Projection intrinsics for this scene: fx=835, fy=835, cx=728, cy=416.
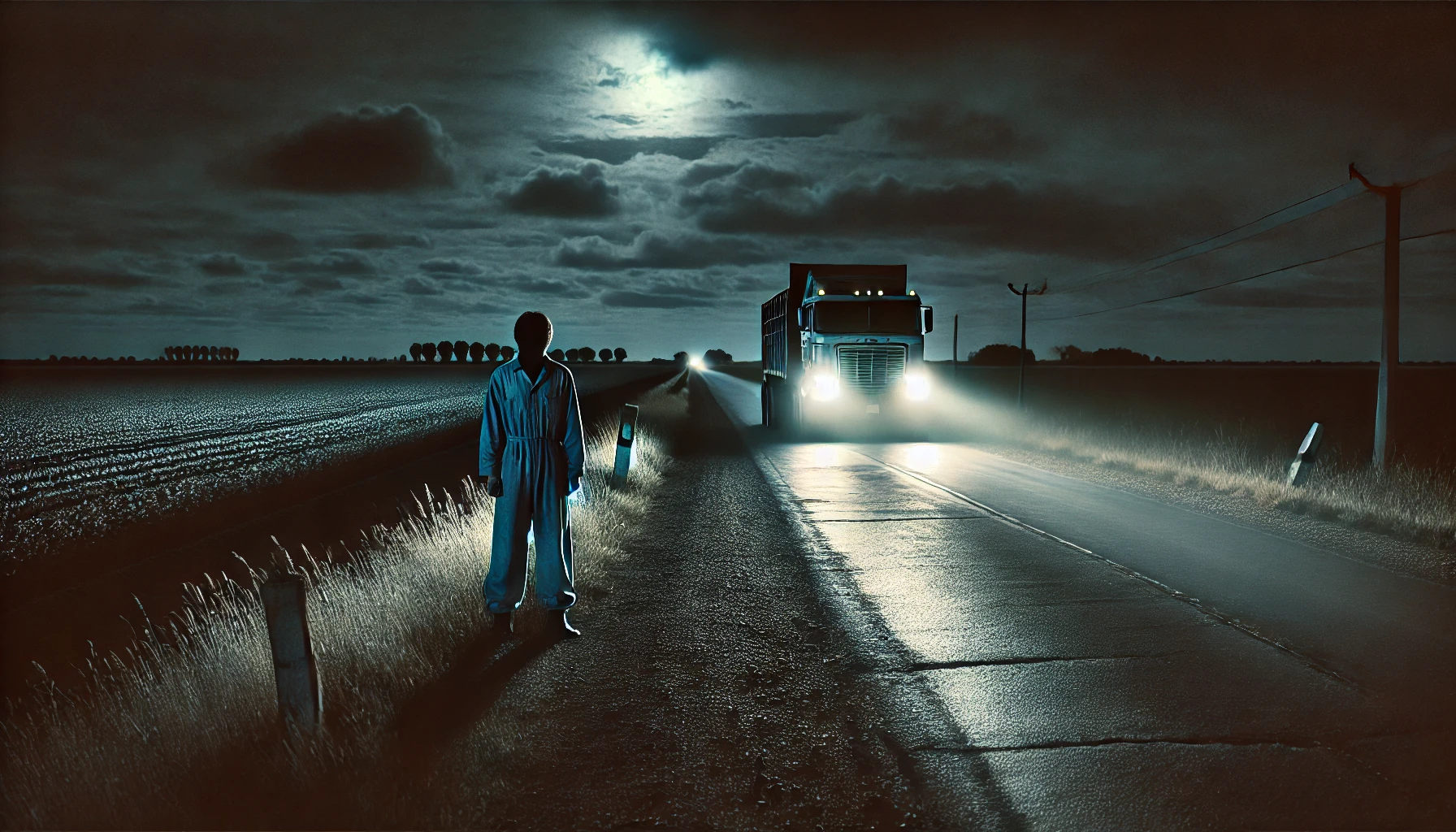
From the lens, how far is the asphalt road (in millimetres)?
3430

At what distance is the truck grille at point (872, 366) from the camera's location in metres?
20.0

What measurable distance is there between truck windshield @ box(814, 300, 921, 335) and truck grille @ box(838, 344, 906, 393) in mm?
428

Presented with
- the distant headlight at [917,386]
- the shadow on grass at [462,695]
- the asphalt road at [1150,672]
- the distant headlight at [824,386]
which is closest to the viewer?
the asphalt road at [1150,672]

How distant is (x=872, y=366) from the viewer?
2012 centimetres

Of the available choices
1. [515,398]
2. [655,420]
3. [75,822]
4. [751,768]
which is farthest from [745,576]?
[655,420]

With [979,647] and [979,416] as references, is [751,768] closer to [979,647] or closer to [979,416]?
[979,647]

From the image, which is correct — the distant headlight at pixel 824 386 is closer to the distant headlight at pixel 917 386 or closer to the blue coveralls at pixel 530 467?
the distant headlight at pixel 917 386

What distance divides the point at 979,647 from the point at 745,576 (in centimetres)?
246

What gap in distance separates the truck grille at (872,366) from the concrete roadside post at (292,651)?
16.9 meters

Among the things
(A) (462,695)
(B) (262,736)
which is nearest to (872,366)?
(A) (462,695)

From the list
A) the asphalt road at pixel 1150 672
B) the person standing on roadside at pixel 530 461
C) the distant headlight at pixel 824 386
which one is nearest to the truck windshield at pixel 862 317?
the distant headlight at pixel 824 386

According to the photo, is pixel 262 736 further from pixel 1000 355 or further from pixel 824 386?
pixel 1000 355

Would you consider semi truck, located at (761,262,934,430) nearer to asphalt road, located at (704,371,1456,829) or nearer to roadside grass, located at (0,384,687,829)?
asphalt road, located at (704,371,1456,829)

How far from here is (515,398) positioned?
17.2 ft
